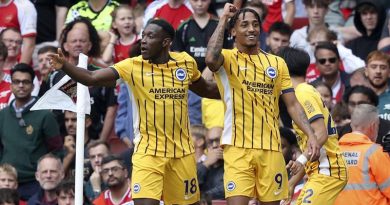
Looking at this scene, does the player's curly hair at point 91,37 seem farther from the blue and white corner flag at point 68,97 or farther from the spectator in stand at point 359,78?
the blue and white corner flag at point 68,97

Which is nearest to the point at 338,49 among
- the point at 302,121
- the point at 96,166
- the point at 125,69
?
the point at 96,166

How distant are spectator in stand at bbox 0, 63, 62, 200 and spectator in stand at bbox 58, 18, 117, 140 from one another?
556 millimetres

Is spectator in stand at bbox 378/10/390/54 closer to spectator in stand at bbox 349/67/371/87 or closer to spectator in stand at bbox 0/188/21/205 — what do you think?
spectator in stand at bbox 349/67/371/87

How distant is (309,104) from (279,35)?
483 cm

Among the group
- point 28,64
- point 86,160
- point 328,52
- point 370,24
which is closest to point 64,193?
→ point 86,160

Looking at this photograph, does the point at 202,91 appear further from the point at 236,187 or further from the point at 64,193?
the point at 64,193

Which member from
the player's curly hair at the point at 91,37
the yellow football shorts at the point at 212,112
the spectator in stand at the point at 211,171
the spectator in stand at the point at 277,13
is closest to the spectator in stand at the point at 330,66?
the yellow football shorts at the point at 212,112

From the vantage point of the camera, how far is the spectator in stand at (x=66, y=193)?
16.2 metres

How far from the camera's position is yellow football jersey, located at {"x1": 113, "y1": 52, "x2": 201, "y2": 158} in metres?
13.5

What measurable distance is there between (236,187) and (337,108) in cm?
397

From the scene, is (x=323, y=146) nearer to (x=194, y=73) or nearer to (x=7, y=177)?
(x=194, y=73)

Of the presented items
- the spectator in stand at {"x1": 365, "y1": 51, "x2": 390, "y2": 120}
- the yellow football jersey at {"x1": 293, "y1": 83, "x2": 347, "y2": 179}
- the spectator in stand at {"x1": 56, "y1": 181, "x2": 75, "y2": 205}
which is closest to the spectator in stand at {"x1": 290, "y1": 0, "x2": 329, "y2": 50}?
the spectator in stand at {"x1": 365, "y1": 51, "x2": 390, "y2": 120}

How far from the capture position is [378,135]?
15.9 m

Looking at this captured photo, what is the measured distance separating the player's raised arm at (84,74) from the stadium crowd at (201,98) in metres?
0.01
